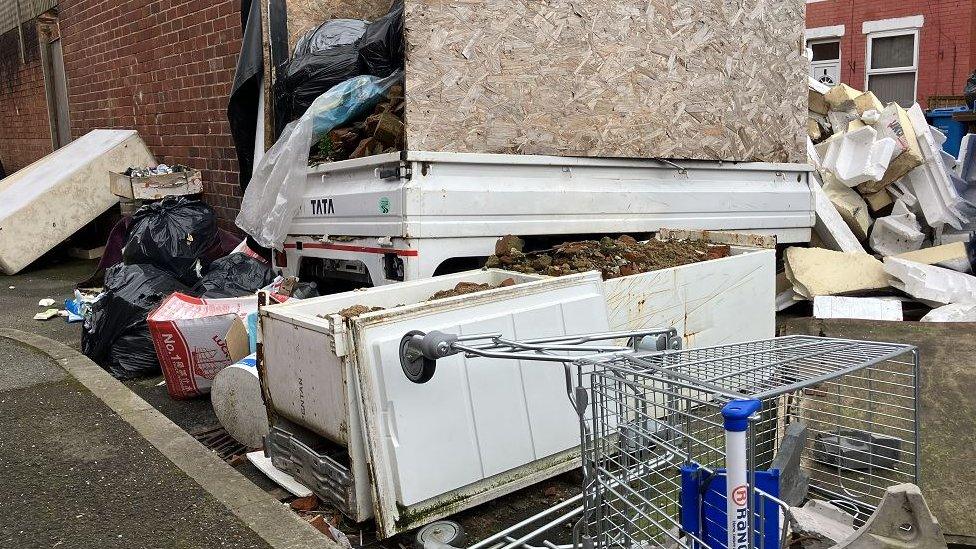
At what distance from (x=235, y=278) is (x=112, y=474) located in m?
2.34

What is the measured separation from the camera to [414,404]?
2910mm

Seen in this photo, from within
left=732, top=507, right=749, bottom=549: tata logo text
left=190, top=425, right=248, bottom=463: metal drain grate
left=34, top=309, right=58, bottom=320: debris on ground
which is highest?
left=732, top=507, right=749, bottom=549: tata logo text

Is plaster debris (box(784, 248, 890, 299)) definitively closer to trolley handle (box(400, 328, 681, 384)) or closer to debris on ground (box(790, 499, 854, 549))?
trolley handle (box(400, 328, 681, 384))

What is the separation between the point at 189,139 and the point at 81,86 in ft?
11.3

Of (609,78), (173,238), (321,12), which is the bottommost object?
(173,238)

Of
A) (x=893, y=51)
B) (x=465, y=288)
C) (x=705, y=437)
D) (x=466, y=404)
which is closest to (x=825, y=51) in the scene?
(x=893, y=51)

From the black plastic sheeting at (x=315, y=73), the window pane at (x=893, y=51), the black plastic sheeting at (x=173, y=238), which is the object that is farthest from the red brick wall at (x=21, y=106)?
the window pane at (x=893, y=51)

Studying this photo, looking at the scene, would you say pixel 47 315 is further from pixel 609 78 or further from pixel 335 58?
pixel 609 78

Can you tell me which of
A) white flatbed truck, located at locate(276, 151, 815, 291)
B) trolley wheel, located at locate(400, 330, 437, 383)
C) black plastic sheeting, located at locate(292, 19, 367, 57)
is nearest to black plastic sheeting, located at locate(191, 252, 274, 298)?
white flatbed truck, located at locate(276, 151, 815, 291)

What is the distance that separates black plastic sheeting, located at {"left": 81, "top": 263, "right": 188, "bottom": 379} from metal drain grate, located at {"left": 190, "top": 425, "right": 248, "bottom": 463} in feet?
4.00

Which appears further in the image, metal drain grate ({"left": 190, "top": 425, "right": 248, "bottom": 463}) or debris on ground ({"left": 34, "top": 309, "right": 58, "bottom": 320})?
debris on ground ({"left": 34, "top": 309, "right": 58, "bottom": 320})

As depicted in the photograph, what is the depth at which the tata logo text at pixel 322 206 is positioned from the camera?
4.84 metres

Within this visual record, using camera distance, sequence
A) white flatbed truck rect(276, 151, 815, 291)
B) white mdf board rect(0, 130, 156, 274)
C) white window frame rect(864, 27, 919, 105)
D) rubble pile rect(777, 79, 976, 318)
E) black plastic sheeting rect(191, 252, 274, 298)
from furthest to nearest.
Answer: white window frame rect(864, 27, 919, 105)
white mdf board rect(0, 130, 156, 274)
rubble pile rect(777, 79, 976, 318)
black plastic sheeting rect(191, 252, 274, 298)
white flatbed truck rect(276, 151, 815, 291)

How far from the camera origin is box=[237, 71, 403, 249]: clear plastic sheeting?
4953mm
